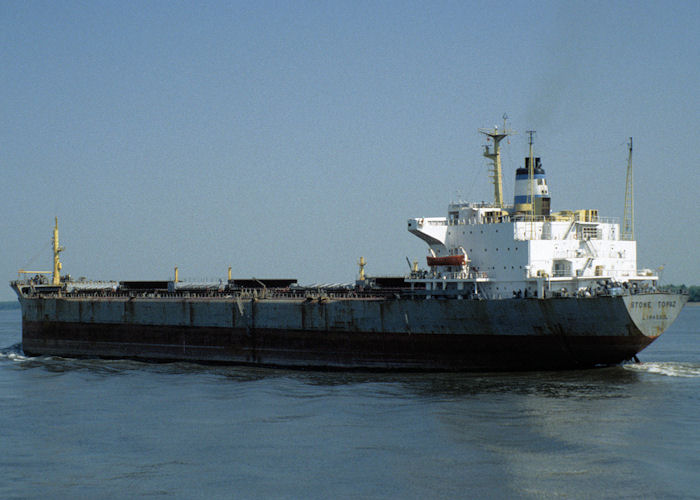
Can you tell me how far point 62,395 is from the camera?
3066 centimetres

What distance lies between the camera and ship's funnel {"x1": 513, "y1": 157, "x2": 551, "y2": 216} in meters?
33.4

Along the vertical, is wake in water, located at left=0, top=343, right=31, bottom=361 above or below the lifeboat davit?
below

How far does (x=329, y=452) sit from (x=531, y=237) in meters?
15.0

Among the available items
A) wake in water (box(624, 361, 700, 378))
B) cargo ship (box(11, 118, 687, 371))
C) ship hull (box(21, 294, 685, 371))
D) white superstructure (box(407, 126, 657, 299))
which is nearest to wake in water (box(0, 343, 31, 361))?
ship hull (box(21, 294, 685, 371))

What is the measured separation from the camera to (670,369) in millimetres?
32125

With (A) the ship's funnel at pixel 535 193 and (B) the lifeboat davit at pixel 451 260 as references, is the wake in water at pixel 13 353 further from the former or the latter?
(A) the ship's funnel at pixel 535 193

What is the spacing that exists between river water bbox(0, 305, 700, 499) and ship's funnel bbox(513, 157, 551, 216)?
7414mm

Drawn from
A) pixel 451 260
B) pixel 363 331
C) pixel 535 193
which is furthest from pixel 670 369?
pixel 363 331

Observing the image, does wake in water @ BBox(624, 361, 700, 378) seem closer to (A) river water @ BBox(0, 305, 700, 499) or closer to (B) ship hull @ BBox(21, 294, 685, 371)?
(A) river water @ BBox(0, 305, 700, 499)

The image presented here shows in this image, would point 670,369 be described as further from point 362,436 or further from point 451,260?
point 362,436

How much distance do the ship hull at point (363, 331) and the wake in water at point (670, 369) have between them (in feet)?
6.68

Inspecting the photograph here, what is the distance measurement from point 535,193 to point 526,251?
357cm

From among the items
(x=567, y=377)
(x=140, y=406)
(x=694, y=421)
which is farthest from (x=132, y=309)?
(x=694, y=421)

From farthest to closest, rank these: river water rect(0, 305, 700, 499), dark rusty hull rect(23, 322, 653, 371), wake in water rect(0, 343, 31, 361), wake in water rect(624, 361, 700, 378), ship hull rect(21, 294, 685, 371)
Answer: wake in water rect(0, 343, 31, 361)
wake in water rect(624, 361, 700, 378)
dark rusty hull rect(23, 322, 653, 371)
ship hull rect(21, 294, 685, 371)
river water rect(0, 305, 700, 499)
